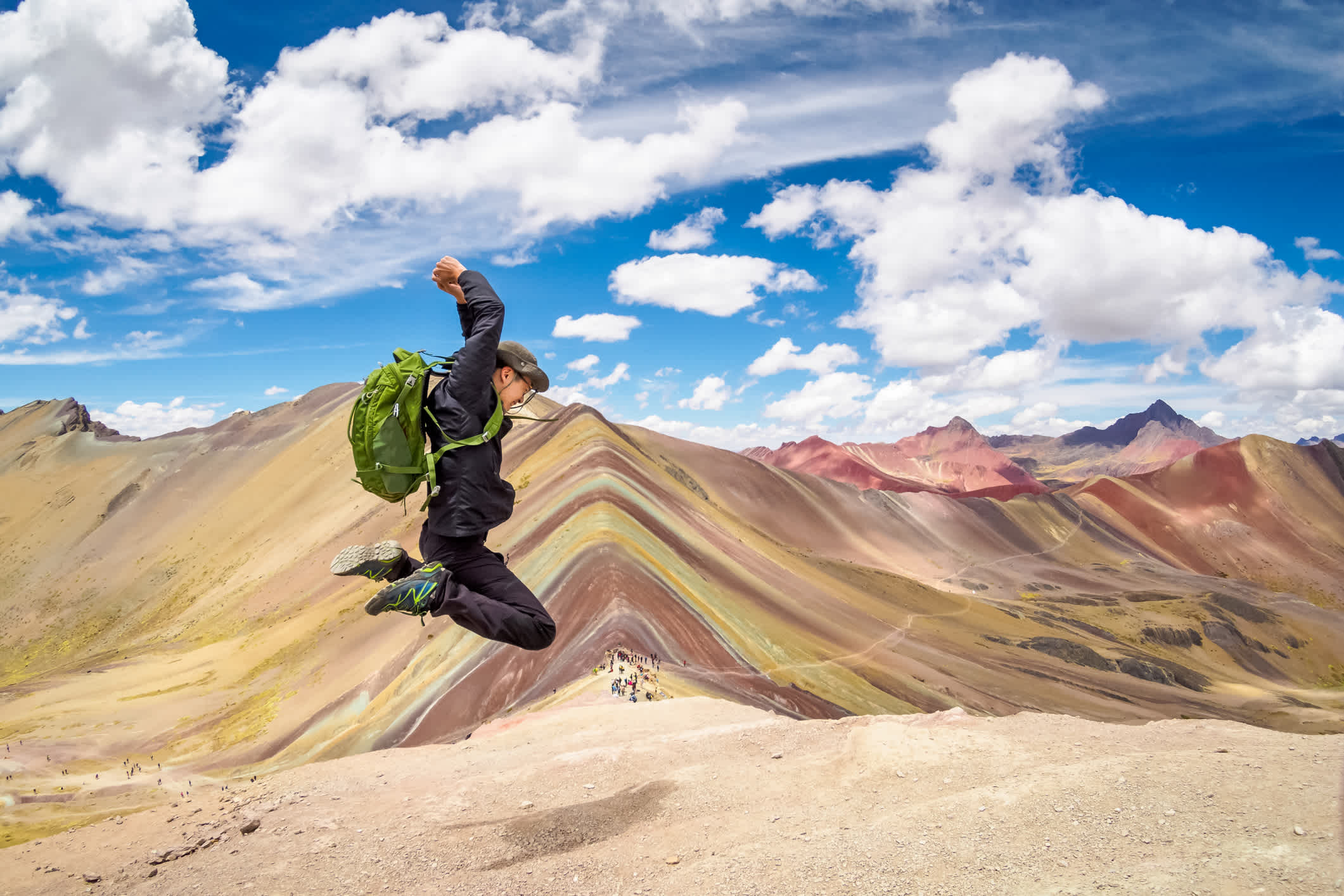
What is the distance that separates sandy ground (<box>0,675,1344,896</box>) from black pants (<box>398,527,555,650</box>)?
305 centimetres

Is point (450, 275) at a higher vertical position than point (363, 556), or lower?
higher

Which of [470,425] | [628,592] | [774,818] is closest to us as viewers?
[470,425]

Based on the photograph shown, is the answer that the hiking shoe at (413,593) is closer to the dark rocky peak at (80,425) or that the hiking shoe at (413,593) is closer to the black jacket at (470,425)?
the black jacket at (470,425)

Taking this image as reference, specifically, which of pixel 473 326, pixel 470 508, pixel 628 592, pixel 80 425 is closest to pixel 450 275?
A: pixel 473 326

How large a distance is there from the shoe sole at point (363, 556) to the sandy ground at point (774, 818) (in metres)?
3.71

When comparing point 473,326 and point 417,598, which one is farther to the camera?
point 473,326

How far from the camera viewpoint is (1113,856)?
5.84 metres

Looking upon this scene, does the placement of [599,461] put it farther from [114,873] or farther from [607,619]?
[114,873]

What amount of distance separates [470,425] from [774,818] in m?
5.53

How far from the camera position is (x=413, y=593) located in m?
4.86

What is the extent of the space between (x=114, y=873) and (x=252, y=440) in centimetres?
10078

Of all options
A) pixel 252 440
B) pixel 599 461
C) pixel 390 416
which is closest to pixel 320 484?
pixel 252 440

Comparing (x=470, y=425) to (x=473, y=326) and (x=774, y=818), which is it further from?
(x=774, y=818)

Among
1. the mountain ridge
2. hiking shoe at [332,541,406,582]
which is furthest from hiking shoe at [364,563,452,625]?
the mountain ridge
